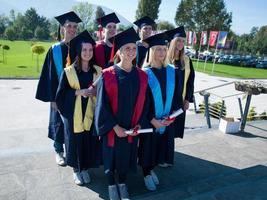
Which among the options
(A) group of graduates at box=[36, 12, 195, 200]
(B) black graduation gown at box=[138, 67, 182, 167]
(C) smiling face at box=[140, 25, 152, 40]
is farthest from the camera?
(C) smiling face at box=[140, 25, 152, 40]

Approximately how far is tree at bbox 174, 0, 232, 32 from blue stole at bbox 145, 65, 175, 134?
42.3m

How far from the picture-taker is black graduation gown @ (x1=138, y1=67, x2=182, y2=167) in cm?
395

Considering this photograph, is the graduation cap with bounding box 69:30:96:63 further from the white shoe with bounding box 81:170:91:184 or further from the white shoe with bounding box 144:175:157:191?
the white shoe with bounding box 144:175:157:191

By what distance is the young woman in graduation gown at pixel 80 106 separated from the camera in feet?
12.8

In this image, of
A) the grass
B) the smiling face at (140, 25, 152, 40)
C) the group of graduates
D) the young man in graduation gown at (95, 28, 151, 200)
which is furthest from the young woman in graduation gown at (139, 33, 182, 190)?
the grass

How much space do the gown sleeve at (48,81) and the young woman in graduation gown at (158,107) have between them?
1.40 meters

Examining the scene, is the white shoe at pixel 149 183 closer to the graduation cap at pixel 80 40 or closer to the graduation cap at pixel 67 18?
the graduation cap at pixel 80 40

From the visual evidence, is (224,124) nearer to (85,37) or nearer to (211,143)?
(211,143)

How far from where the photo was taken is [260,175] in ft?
14.2

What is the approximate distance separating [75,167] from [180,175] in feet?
5.08

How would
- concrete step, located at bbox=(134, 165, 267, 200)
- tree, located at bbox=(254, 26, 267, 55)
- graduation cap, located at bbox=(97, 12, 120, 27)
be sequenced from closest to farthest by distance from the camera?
concrete step, located at bbox=(134, 165, 267, 200)
graduation cap, located at bbox=(97, 12, 120, 27)
tree, located at bbox=(254, 26, 267, 55)

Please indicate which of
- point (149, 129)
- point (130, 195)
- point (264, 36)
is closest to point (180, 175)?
point (130, 195)

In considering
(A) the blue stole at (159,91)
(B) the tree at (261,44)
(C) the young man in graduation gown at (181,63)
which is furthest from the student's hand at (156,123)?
(B) the tree at (261,44)

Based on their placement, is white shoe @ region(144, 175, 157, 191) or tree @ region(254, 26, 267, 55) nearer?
white shoe @ region(144, 175, 157, 191)
